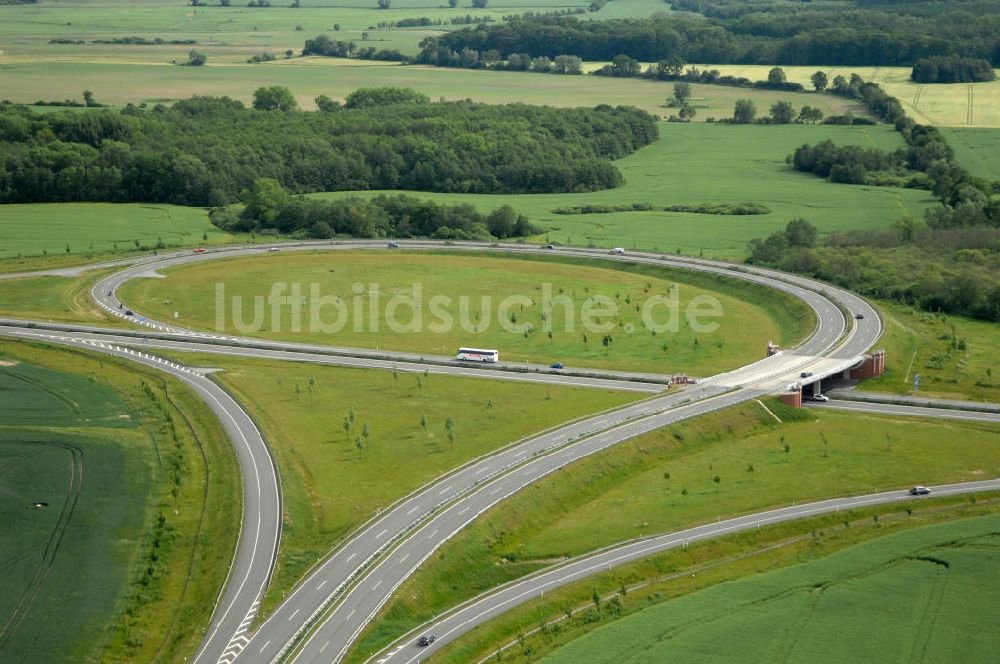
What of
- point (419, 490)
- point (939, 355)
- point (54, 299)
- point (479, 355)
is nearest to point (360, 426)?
point (419, 490)

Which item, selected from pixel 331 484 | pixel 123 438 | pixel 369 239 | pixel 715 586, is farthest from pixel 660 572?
pixel 369 239

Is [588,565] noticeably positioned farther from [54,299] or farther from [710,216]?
[710,216]

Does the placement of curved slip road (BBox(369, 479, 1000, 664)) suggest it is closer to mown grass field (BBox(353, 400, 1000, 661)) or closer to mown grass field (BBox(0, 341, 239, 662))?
mown grass field (BBox(353, 400, 1000, 661))

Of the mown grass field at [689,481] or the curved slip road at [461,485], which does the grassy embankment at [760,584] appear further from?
the curved slip road at [461,485]

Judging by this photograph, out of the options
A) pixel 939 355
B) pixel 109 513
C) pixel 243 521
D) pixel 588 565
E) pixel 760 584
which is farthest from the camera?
pixel 939 355

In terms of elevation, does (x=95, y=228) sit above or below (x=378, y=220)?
above

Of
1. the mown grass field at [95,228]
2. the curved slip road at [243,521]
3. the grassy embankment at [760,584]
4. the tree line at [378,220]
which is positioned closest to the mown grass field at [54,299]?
the mown grass field at [95,228]
